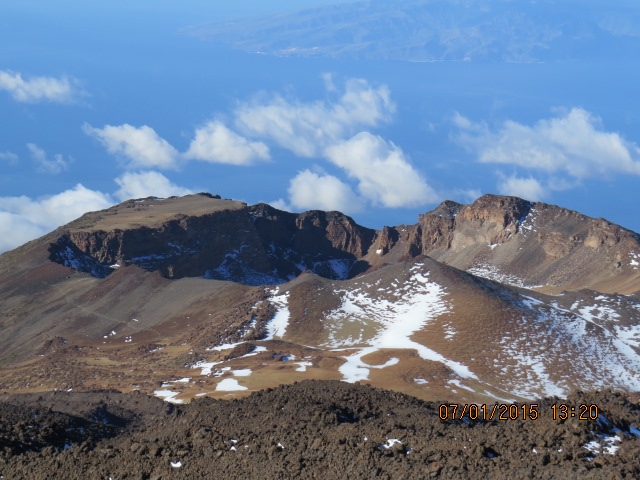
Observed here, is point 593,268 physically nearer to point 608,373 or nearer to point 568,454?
point 608,373

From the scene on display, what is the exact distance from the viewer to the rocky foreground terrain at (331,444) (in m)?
21.8

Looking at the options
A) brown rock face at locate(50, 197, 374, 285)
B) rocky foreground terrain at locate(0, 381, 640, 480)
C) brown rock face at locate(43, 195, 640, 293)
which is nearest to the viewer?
rocky foreground terrain at locate(0, 381, 640, 480)

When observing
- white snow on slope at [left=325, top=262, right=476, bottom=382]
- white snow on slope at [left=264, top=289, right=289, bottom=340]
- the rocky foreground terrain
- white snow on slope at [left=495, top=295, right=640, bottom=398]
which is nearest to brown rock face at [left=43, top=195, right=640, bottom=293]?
white snow on slope at [left=495, top=295, right=640, bottom=398]

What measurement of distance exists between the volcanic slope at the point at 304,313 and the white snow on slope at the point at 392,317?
0.16 meters

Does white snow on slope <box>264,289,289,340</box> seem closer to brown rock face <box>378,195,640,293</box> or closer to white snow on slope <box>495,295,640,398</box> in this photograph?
white snow on slope <box>495,295,640,398</box>

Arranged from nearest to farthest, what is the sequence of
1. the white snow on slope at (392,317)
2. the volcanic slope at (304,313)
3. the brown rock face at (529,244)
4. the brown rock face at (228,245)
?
the volcanic slope at (304,313) < the white snow on slope at (392,317) < the brown rock face at (529,244) < the brown rock face at (228,245)

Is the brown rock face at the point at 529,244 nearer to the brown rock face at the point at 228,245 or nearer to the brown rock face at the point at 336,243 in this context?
the brown rock face at the point at 336,243

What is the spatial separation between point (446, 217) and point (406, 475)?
108m

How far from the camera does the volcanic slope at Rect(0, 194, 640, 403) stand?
5397 centimetres

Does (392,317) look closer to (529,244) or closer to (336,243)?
(529,244)

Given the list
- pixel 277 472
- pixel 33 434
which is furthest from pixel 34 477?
pixel 277 472

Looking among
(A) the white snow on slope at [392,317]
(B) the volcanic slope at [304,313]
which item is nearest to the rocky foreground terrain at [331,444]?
(B) the volcanic slope at [304,313]

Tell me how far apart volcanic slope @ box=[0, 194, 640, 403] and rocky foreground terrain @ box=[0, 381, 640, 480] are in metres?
18.5

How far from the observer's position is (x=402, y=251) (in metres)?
127
